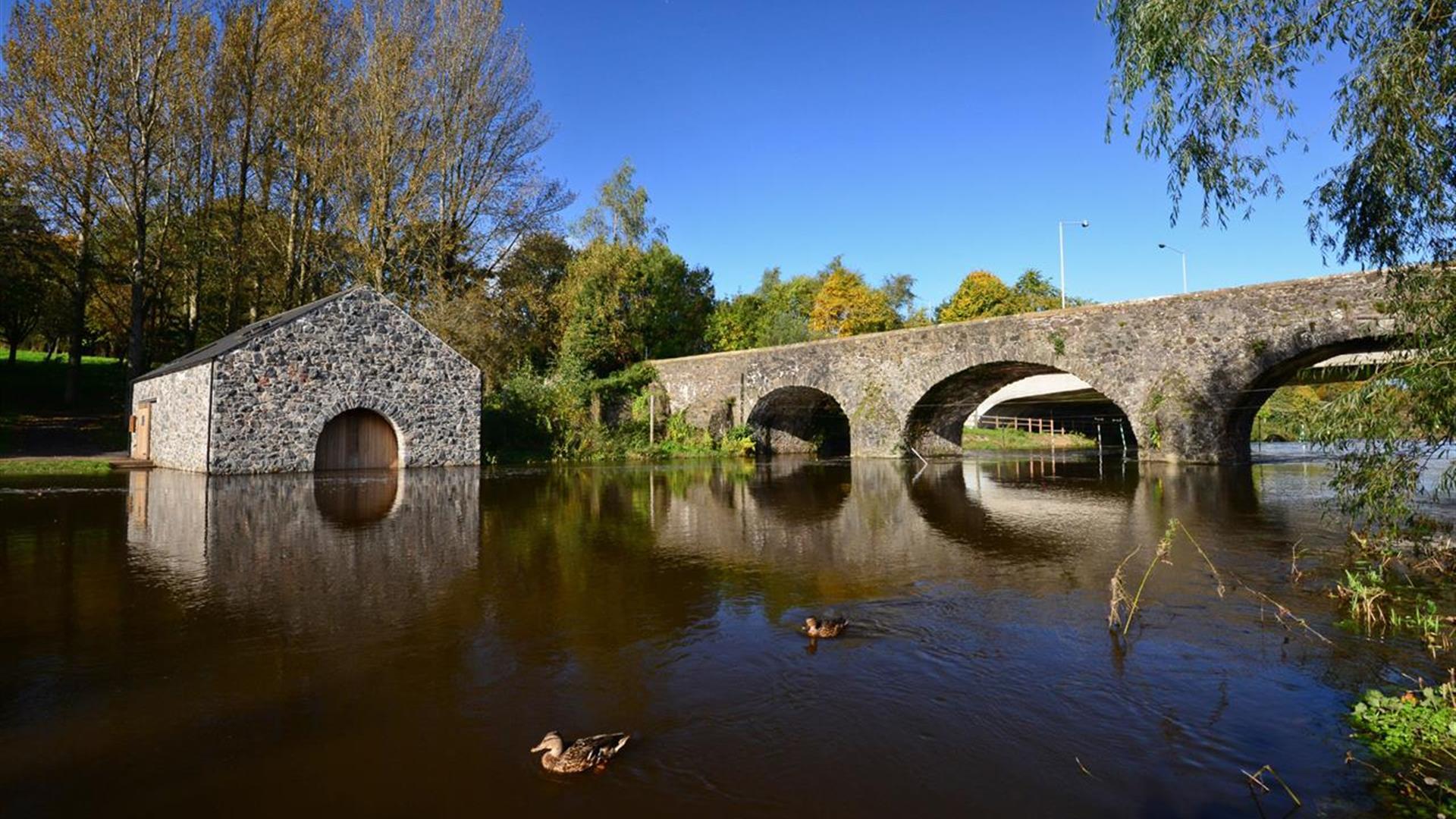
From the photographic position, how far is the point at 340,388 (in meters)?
18.1

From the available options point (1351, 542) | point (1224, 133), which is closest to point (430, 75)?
point (1224, 133)

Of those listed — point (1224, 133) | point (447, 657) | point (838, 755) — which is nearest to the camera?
point (838, 755)

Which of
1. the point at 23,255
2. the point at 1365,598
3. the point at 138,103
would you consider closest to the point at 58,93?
the point at 138,103

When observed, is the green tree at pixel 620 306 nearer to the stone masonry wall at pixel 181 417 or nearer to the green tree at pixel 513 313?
the green tree at pixel 513 313

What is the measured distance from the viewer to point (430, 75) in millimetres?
26422

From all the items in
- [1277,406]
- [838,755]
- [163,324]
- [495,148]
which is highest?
[495,148]

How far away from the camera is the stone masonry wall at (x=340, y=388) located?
55.2ft

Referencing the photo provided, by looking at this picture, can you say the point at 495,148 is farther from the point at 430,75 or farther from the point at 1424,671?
the point at 1424,671

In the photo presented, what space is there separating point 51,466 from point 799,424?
22.4 metres

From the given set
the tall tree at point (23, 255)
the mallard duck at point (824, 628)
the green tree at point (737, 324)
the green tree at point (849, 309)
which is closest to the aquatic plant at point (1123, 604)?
the mallard duck at point (824, 628)

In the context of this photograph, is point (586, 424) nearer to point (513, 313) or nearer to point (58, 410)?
point (513, 313)

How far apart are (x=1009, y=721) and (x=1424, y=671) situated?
247 centimetres

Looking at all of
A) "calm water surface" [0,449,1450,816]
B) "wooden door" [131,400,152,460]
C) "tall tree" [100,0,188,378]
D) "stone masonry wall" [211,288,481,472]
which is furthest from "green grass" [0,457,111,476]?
"calm water surface" [0,449,1450,816]

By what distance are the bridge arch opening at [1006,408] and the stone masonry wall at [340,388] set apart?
13.4 m
